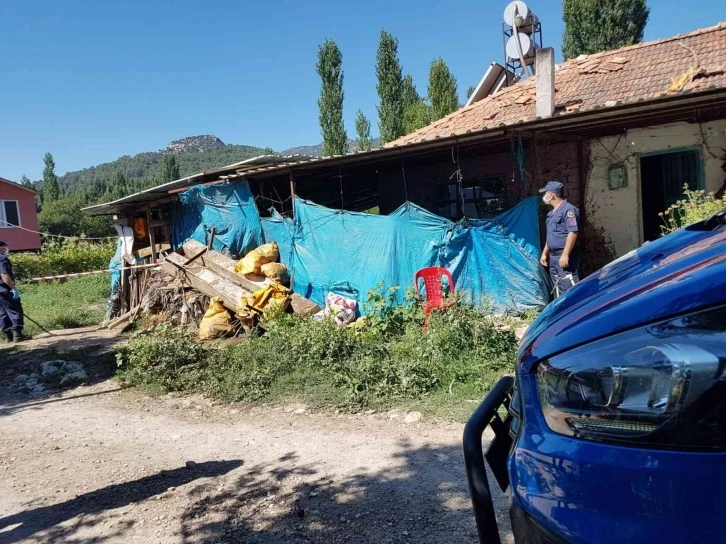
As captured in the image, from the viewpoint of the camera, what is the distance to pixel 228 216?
33.1 feet

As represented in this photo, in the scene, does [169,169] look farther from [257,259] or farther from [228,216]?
[257,259]

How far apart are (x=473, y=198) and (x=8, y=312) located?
908 cm

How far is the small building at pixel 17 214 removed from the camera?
100 feet

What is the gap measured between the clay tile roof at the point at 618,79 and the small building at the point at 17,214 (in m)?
28.7

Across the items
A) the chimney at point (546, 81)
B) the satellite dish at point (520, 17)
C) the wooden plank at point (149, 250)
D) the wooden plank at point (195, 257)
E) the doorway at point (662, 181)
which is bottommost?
the wooden plank at point (195, 257)

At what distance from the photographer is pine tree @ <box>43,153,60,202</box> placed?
64.5 metres

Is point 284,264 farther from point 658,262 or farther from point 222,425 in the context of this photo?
point 658,262

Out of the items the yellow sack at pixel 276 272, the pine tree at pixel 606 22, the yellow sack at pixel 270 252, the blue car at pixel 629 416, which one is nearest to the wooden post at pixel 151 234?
the yellow sack at pixel 270 252

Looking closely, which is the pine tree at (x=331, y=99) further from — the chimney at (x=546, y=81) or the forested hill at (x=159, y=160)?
the forested hill at (x=159, y=160)

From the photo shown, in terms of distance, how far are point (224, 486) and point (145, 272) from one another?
8.83m

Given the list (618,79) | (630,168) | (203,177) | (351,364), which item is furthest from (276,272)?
(618,79)

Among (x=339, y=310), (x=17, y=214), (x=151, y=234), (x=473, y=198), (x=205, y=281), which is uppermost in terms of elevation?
(x=17, y=214)

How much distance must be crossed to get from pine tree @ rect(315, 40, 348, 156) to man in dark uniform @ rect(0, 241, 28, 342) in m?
25.6

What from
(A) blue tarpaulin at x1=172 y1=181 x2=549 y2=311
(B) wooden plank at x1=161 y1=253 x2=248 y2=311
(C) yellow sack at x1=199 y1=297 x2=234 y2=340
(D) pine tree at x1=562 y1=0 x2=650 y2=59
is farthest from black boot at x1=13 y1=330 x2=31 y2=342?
(D) pine tree at x1=562 y1=0 x2=650 y2=59
